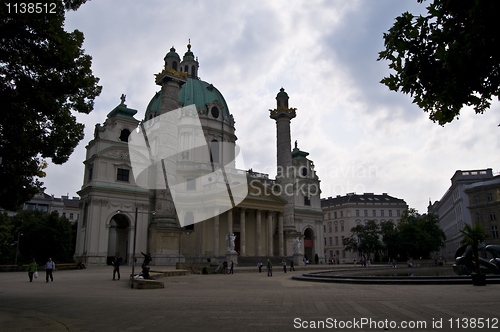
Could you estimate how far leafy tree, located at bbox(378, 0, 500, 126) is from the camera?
6.07 metres

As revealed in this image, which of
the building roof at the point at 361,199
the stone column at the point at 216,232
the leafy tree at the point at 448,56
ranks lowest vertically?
the stone column at the point at 216,232

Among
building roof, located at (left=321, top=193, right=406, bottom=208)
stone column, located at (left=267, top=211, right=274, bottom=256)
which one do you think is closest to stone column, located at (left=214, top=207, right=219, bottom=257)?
stone column, located at (left=267, top=211, right=274, bottom=256)

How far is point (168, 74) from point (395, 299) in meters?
35.0

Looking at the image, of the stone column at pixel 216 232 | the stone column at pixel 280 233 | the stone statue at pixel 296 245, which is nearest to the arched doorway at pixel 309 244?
the stone column at pixel 280 233

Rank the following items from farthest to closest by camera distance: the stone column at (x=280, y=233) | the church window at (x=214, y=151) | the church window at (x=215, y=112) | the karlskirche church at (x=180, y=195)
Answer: the church window at (x=215, y=112) < the church window at (x=214, y=151) < the stone column at (x=280, y=233) < the karlskirche church at (x=180, y=195)

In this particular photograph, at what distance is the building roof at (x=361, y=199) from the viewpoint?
90.2 metres

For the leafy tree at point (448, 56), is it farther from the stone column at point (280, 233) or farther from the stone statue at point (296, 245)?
the stone column at point (280, 233)

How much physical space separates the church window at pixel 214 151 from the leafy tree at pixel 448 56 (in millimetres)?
51523

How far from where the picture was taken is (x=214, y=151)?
5931 cm

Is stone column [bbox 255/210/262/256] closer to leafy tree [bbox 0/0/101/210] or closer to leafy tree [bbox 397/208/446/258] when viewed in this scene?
leafy tree [bbox 397/208/446/258]

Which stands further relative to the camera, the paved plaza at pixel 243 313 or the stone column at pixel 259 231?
the stone column at pixel 259 231

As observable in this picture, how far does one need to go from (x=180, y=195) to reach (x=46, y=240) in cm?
1897

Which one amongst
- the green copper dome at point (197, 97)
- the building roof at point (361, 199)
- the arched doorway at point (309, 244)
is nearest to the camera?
the green copper dome at point (197, 97)

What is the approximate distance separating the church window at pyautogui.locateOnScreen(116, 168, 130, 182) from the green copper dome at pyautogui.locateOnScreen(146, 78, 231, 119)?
638 inches
